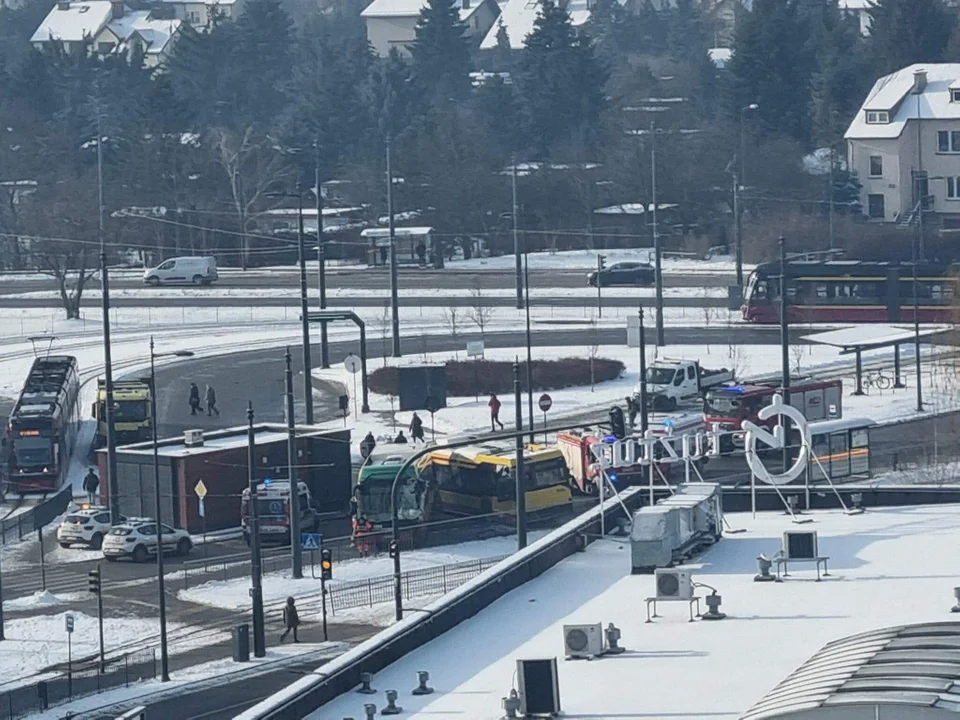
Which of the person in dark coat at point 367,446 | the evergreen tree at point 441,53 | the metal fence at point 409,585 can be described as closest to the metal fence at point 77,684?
the metal fence at point 409,585

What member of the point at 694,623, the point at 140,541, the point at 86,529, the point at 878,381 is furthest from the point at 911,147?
the point at 694,623


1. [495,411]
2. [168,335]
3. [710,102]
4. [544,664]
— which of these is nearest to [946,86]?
[710,102]

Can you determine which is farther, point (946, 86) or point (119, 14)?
point (119, 14)

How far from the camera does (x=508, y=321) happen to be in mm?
63156

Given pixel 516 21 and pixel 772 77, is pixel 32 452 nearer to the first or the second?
pixel 772 77

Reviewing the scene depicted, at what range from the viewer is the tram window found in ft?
138

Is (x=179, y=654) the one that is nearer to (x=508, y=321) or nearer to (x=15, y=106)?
(x=508, y=321)

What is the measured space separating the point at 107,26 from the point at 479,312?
91.1 metres

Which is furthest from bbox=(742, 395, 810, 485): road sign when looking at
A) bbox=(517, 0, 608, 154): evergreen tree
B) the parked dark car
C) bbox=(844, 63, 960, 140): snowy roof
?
bbox=(517, 0, 608, 154): evergreen tree

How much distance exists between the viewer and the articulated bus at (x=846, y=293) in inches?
2437

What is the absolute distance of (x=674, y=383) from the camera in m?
48.8

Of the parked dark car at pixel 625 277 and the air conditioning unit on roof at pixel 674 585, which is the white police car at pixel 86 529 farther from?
the parked dark car at pixel 625 277

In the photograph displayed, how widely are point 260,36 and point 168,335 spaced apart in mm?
59214

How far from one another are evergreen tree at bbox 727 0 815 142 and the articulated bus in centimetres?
3123
